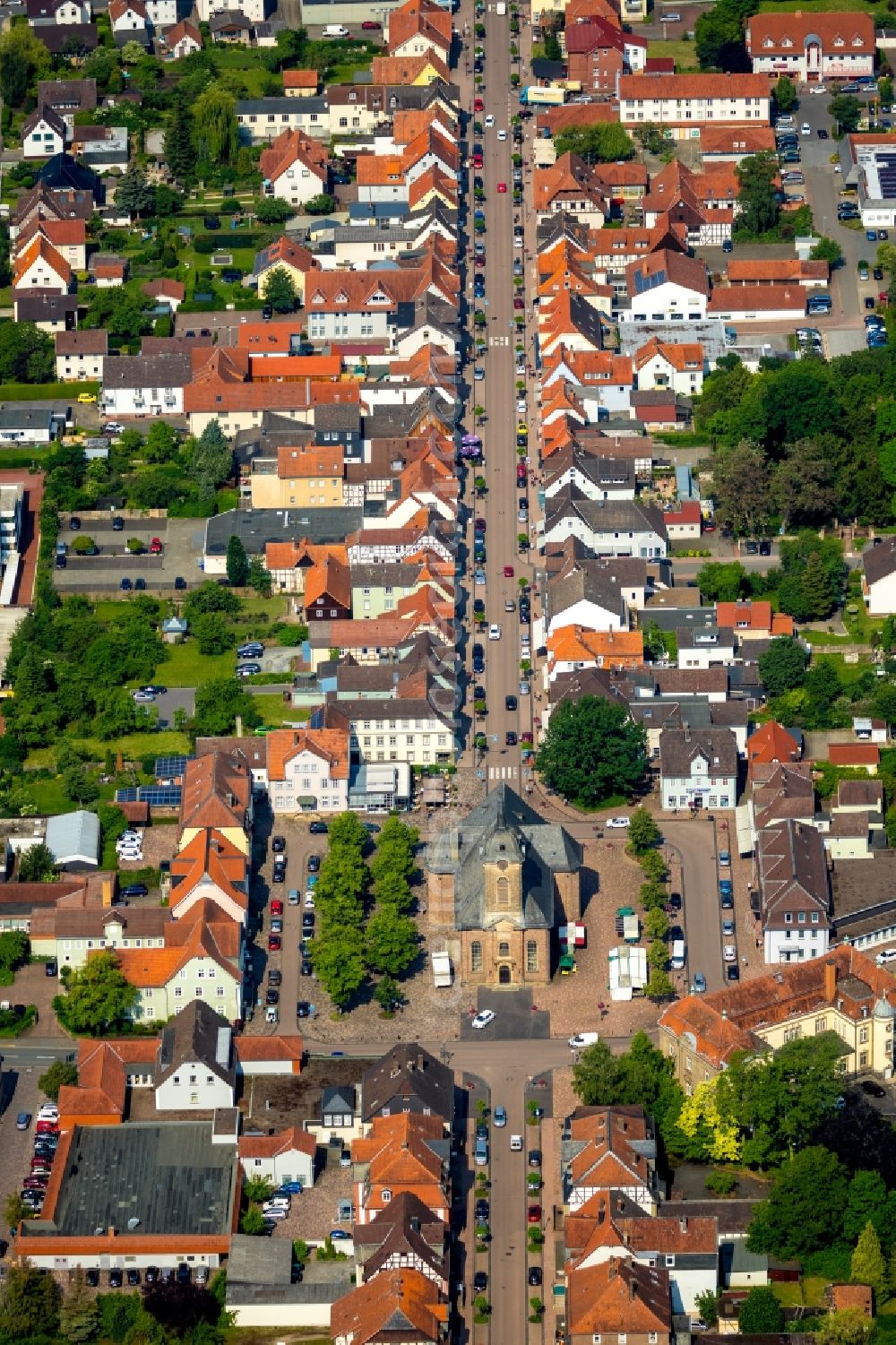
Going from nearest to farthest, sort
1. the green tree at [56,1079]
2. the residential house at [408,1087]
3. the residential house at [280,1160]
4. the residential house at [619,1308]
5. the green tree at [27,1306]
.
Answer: the residential house at [619,1308] → the green tree at [27,1306] → the residential house at [280,1160] → the residential house at [408,1087] → the green tree at [56,1079]

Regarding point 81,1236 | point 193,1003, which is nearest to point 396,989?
point 193,1003

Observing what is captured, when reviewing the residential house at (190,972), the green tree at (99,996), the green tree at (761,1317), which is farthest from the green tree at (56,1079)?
the green tree at (761,1317)

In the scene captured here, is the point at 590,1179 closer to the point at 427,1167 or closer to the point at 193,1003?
the point at 427,1167

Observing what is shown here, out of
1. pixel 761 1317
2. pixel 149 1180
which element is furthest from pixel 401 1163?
pixel 761 1317

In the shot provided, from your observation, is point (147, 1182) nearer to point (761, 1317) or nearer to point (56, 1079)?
point (56, 1079)

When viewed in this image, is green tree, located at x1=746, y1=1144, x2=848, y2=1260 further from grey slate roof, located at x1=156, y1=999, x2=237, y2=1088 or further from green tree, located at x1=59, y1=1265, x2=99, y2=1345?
green tree, located at x1=59, y1=1265, x2=99, y2=1345

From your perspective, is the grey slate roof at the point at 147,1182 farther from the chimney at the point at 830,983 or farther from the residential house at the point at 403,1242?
the chimney at the point at 830,983
